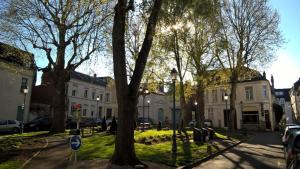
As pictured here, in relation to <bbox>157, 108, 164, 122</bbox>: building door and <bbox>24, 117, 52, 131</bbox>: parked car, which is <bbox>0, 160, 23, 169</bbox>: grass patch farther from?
<bbox>157, 108, 164, 122</bbox>: building door

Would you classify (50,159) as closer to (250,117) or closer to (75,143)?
(75,143)

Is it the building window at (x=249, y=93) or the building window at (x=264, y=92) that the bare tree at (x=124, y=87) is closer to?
the building window at (x=264, y=92)

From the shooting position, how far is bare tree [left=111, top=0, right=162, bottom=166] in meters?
10.2

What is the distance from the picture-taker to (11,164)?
1042cm

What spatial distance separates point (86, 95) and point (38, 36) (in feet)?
94.5

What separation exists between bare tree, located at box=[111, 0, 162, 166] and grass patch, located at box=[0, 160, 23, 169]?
3.56m

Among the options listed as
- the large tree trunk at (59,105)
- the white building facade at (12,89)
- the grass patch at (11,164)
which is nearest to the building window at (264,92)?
the large tree trunk at (59,105)

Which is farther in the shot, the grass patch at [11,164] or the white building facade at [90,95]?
the white building facade at [90,95]

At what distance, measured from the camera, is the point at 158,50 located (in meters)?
26.7

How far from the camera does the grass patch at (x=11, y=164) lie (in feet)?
32.6

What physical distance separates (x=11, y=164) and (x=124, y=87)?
512 cm

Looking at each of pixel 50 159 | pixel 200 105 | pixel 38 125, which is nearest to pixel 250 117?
pixel 200 105

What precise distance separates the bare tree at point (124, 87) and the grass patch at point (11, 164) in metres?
3.56

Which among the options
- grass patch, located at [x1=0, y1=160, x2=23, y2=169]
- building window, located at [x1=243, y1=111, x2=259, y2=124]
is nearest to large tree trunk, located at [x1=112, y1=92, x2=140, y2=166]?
grass patch, located at [x1=0, y1=160, x2=23, y2=169]
